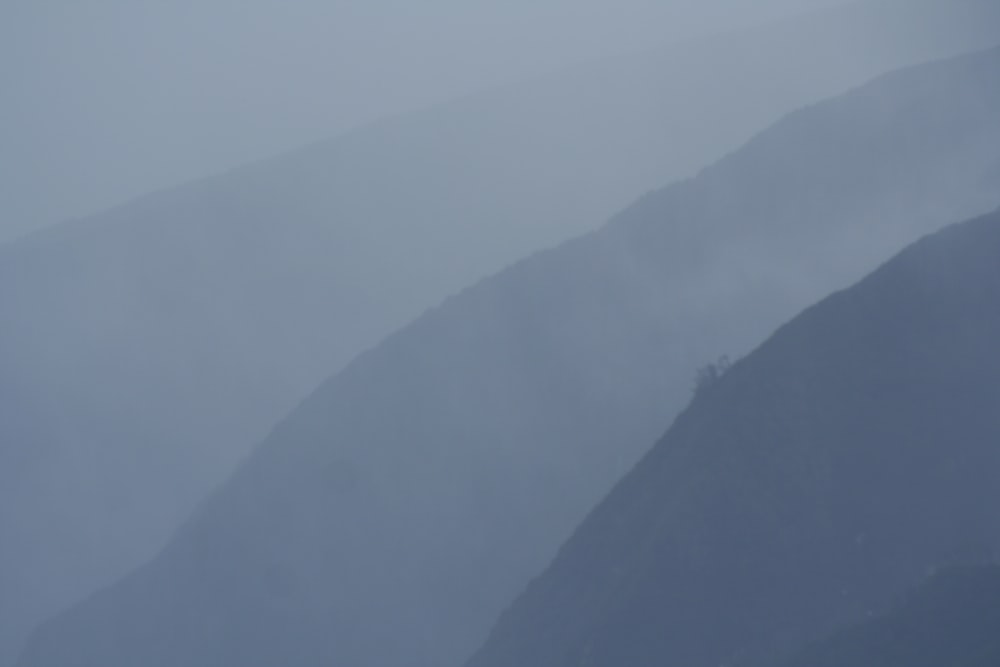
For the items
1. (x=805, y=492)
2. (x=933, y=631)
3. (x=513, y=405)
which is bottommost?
(x=933, y=631)

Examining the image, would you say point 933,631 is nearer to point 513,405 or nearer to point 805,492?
point 805,492

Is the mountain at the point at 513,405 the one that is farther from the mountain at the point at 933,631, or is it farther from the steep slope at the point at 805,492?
the mountain at the point at 933,631

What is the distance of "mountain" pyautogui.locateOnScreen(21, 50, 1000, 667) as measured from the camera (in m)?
26.0

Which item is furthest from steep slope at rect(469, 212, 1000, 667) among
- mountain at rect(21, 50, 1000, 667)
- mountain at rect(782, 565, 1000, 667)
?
mountain at rect(21, 50, 1000, 667)

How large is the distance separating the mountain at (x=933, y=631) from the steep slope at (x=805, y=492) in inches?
30.1

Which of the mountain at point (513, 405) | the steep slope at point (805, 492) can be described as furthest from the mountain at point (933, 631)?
the mountain at point (513, 405)

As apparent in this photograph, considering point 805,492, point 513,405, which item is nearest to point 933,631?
point 805,492

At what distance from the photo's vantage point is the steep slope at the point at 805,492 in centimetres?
1548

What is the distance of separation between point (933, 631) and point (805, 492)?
4122mm

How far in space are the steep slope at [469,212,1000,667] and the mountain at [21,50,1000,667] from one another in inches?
221

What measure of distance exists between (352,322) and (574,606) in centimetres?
3888

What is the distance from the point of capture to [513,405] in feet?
97.4

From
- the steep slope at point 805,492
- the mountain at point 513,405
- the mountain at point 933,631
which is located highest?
the mountain at point 513,405

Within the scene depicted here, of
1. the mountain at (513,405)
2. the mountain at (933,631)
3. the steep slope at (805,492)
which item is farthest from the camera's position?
the mountain at (513,405)
